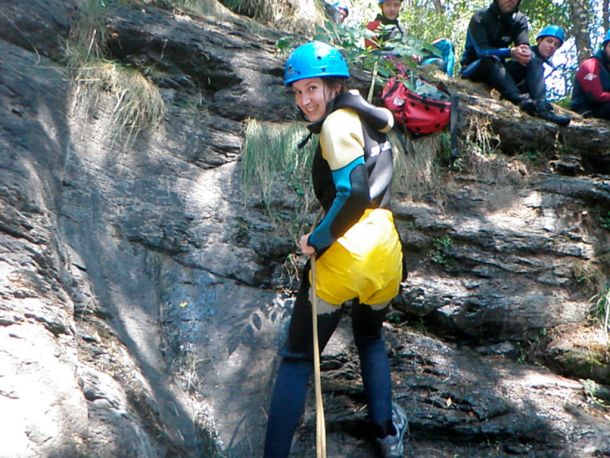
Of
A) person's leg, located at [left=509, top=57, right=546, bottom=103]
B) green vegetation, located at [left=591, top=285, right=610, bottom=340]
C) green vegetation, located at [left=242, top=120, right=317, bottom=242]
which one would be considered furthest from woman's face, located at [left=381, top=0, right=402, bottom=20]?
green vegetation, located at [left=591, top=285, right=610, bottom=340]

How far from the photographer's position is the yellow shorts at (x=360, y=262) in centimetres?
360

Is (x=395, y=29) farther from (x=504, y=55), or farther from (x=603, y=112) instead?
(x=603, y=112)

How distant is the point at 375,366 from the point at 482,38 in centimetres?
448

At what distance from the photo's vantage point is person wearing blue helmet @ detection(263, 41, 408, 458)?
354 centimetres

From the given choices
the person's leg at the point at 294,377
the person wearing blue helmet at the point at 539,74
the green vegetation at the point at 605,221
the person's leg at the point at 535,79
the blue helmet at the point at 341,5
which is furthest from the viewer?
the blue helmet at the point at 341,5

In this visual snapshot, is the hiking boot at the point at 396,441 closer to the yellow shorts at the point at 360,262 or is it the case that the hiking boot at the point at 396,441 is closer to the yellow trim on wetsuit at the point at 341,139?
the yellow shorts at the point at 360,262

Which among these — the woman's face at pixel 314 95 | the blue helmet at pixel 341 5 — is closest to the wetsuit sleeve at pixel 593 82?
the blue helmet at pixel 341 5

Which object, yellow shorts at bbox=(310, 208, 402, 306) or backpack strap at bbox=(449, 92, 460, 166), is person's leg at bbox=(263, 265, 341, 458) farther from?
backpack strap at bbox=(449, 92, 460, 166)

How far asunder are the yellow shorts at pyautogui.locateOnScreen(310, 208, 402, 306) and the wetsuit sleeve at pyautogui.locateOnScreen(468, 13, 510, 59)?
416cm

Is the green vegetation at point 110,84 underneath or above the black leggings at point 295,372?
above

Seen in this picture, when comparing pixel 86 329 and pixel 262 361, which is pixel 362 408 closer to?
pixel 262 361

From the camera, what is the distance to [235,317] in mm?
4676

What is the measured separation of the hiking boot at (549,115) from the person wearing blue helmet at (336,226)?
3.49 m

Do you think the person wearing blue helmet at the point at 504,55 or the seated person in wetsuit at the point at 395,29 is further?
the person wearing blue helmet at the point at 504,55
